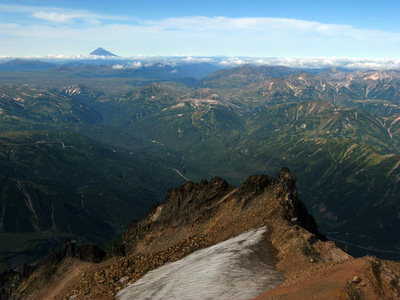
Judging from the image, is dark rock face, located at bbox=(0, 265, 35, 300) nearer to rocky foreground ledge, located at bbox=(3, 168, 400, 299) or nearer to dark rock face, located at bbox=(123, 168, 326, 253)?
rocky foreground ledge, located at bbox=(3, 168, 400, 299)

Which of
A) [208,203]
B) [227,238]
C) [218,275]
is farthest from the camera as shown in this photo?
[208,203]

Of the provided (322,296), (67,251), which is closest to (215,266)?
(322,296)

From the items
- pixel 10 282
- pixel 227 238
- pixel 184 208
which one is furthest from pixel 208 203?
pixel 10 282

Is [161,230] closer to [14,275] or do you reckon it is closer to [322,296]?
[14,275]

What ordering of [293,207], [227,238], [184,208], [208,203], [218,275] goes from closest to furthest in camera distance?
[218,275]
[227,238]
[293,207]
[208,203]
[184,208]

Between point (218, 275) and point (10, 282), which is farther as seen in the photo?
point (10, 282)

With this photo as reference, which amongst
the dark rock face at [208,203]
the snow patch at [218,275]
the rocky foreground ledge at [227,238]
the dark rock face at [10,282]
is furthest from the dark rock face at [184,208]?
the dark rock face at [10,282]

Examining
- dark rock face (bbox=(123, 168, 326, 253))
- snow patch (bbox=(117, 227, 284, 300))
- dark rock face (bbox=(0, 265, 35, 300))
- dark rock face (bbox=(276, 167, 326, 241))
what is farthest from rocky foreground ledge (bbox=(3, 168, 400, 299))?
dark rock face (bbox=(0, 265, 35, 300))

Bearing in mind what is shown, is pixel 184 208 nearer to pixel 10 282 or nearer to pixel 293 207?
pixel 293 207
